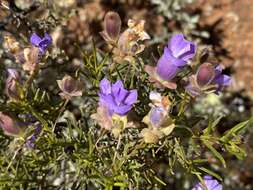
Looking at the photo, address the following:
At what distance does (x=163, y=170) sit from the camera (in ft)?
7.47

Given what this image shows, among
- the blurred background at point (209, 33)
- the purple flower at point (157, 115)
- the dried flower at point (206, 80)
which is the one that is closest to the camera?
the purple flower at point (157, 115)

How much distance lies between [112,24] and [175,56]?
0.18 metres

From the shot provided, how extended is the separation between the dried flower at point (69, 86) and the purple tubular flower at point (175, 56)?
7.2 inches

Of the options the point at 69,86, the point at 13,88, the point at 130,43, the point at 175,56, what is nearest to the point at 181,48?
the point at 175,56

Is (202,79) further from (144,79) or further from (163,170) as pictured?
(163,170)

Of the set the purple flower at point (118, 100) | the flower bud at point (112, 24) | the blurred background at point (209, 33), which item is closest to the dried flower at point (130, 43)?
the flower bud at point (112, 24)

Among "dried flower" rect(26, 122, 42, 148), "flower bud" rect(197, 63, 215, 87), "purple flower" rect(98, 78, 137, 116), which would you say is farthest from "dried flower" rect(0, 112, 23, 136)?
"flower bud" rect(197, 63, 215, 87)

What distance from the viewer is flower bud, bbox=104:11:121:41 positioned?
1.36 metres

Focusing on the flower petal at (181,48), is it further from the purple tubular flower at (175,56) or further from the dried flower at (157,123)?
the dried flower at (157,123)

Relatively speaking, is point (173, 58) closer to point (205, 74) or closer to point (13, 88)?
point (205, 74)

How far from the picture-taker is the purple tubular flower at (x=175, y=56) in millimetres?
1261

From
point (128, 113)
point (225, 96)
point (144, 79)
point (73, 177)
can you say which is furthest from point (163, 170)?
point (128, 113)

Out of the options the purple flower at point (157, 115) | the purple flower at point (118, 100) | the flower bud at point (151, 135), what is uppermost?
the purple flower at point (118, 100)

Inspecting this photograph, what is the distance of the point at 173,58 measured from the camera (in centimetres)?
126
